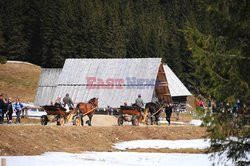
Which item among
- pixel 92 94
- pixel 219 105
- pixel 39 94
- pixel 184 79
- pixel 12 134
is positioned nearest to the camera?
pixel 219 105

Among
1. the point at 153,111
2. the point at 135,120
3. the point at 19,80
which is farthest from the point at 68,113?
the point at 19,80

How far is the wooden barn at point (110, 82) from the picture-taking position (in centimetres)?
5700

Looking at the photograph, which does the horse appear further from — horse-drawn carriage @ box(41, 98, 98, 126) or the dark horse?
the dark horse

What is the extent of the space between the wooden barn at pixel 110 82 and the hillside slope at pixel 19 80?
21.5 m

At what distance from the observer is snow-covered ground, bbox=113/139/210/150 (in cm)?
3159

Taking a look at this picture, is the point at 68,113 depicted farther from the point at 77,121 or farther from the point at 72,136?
the point at 72,136

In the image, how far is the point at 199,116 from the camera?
14.7m

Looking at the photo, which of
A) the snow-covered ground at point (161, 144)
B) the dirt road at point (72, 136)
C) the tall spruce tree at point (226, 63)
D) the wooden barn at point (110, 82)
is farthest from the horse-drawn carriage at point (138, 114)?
the tall spruce tree at point (226, 63)

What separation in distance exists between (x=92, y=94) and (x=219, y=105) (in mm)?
44178

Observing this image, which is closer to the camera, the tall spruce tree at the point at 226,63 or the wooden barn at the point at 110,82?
the tall spruce tree at the point at 226,63

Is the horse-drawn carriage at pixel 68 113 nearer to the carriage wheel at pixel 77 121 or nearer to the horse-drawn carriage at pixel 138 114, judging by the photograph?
the carriage wheel at pixel 77 121

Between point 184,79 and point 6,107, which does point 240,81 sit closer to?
point 6,107

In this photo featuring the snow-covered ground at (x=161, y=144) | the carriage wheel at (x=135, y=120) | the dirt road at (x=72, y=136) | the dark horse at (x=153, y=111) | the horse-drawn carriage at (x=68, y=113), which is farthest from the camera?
the dark horse at (x=153, y=111)

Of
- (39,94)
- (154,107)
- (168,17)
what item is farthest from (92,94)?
(168,17)
